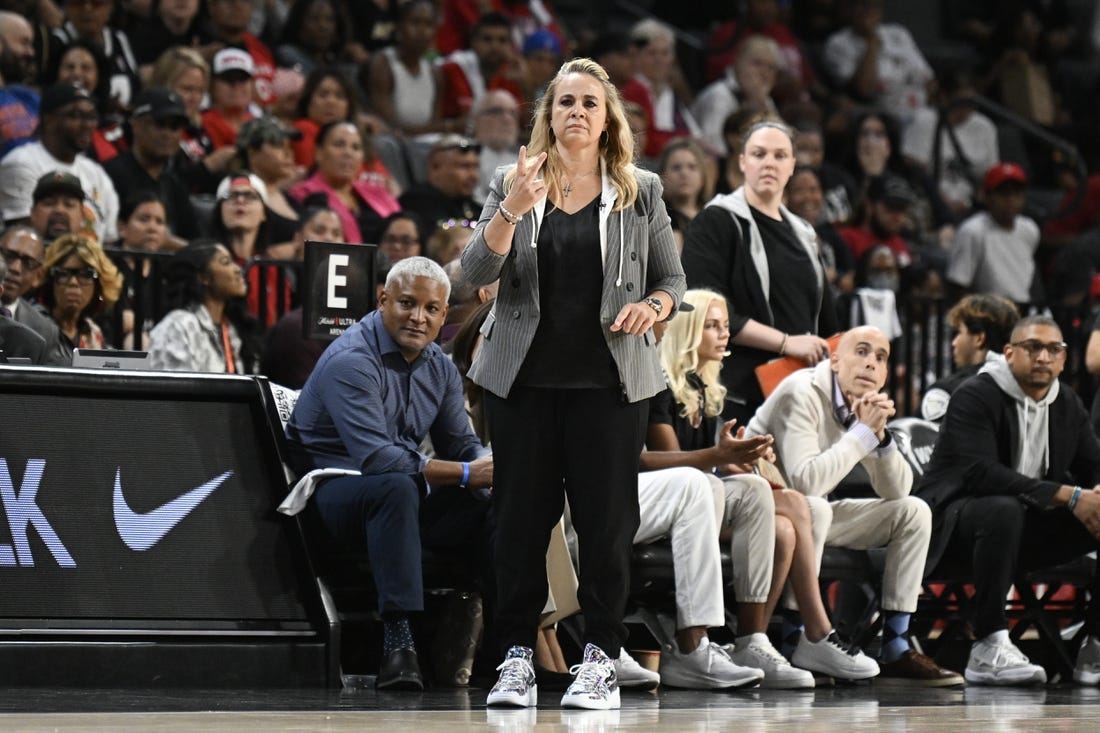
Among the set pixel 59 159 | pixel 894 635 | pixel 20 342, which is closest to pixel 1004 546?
pixel 894 635

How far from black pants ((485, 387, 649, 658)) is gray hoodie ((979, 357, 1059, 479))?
257 cm

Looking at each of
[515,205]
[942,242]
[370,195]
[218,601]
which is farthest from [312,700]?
[942,242]

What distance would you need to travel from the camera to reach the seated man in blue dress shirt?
5.45 m

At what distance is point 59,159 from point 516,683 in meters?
4.78

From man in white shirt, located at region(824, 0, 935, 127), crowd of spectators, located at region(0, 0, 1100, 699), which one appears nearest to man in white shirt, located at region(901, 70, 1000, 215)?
crowd of spectators, located at region(0, 0, 1100, 699)

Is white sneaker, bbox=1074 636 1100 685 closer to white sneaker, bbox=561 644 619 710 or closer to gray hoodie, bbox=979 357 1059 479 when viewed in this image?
gray hoodie, bbox=979 357 1059 479

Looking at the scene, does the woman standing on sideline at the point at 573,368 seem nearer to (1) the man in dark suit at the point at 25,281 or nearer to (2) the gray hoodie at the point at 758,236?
(2) the gray hoodie at the point at 758,236

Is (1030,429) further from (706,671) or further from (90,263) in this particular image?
(90,263)

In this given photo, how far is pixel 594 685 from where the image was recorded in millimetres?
4777

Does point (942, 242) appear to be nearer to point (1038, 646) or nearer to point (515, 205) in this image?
point (1038, 646)

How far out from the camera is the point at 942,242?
12.5 m

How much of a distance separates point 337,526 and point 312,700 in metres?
0.80

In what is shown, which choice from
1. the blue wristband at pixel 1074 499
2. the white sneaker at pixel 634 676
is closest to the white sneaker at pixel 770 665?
the white sneaker at pixel 634 676

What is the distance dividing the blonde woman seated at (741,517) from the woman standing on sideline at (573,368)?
944 mm
